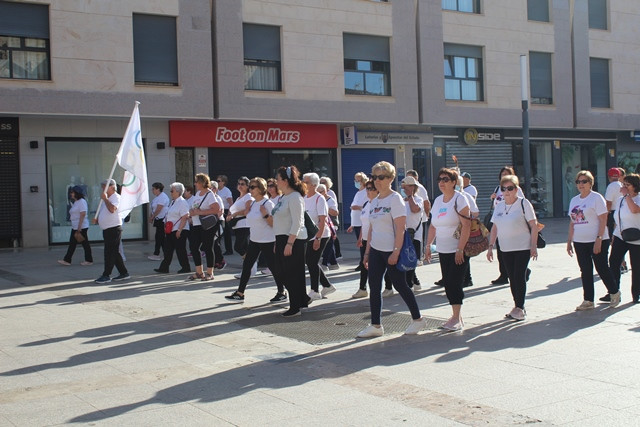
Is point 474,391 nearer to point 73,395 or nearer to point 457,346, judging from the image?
point 457,346

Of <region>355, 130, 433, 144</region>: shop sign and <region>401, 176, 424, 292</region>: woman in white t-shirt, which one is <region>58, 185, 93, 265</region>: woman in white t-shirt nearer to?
<region>401, 176, 424, 292</region>: woman in white t-shirt

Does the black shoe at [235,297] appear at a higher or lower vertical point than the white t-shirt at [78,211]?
lower

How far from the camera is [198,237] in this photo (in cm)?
1280

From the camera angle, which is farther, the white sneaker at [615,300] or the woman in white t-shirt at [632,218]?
the woman in white t-shirt at [632,218]

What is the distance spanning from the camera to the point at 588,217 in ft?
30.5

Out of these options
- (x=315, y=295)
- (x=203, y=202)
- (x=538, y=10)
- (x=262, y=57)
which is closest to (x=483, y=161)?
(x=538, y=10)

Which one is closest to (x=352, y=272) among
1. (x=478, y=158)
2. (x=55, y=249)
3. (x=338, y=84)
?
(x=55, y=249)

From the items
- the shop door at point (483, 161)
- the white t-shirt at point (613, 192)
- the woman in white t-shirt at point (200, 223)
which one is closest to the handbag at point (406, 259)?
the woman in white t-shirt at point (200, 223)

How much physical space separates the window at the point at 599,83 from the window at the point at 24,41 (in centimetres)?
2118

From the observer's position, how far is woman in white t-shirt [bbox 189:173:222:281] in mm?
12547

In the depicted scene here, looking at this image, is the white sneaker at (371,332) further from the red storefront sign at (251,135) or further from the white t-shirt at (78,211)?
the red storefront sign at (251,135)

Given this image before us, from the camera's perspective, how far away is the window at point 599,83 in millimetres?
31312

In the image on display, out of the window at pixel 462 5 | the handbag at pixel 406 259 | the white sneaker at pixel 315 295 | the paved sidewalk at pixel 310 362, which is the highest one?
the window at pixel 462 5

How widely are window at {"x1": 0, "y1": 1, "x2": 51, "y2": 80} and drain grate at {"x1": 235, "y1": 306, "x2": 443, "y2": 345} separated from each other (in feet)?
45.8
